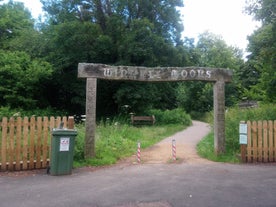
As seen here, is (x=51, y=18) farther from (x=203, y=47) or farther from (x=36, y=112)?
(x=203, y=47)

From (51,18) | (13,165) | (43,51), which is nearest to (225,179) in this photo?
→ (13,165)

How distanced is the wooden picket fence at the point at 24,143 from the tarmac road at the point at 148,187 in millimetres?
638

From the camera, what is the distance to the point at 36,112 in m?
24.7

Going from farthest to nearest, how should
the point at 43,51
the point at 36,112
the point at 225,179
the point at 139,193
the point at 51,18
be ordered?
the point at 51,18 < the point at 43,51 < the point at 36,112 < the point at 225,179 < the point at 139,193

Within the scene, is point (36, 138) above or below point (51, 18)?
below

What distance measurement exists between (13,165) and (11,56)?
693 inches

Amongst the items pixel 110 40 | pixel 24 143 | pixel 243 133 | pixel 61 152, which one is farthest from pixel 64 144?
pixel 110 40

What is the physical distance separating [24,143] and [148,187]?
4141mm

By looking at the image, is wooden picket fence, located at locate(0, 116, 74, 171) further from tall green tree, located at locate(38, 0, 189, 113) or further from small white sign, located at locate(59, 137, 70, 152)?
tall green tree, located at locate(38, 0, 189, 113)

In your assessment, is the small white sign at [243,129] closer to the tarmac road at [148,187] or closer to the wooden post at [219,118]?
the wooden post at [219,118]

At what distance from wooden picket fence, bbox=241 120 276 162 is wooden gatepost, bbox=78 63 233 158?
41.9 inches

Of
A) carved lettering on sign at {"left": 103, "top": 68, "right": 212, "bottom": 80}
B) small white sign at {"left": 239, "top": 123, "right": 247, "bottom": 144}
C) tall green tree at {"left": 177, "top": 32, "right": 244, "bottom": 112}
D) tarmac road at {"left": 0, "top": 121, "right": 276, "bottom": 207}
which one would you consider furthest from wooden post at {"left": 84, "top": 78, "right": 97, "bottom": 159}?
tall green tree at {"left": 177, "top": 32, "right": 244, "bottom": 112}

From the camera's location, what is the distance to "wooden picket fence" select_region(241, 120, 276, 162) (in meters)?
10.8

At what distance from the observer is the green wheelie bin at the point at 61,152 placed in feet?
29.3
